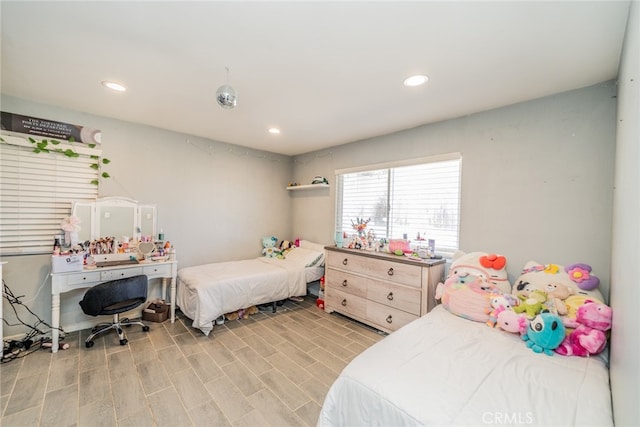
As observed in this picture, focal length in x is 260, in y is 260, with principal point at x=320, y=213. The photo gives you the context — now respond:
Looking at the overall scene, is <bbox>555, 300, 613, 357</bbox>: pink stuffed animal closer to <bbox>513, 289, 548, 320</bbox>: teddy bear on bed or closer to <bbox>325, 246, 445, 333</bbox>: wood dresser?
<bbox>513, 289, 548, 320</bbox>: teddy bear on bed

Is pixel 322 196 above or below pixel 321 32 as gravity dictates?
below

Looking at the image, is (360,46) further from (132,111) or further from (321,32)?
(132,111)

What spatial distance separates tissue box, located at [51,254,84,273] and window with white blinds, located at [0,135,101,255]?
1.44 feet

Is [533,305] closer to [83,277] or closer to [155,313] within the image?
[155,313]

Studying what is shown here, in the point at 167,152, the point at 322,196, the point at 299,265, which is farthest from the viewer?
the point at 322,196

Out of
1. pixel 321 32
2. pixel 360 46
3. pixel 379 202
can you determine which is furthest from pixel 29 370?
pixel 379 202

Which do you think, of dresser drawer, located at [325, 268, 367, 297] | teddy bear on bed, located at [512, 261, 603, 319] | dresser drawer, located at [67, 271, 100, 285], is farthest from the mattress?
dresser drawer, located at [67, 271, 100, 285]

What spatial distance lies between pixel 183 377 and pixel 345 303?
1.90 m

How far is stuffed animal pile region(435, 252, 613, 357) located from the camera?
5.14 ft

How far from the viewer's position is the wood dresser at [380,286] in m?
2.65

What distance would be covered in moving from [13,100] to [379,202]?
162 inches

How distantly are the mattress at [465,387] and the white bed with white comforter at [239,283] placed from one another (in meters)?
2.00

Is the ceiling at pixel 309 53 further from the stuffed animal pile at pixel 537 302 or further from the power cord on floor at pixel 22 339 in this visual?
the power cord on floor at pixel 22 339

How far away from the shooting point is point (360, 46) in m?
1.64
